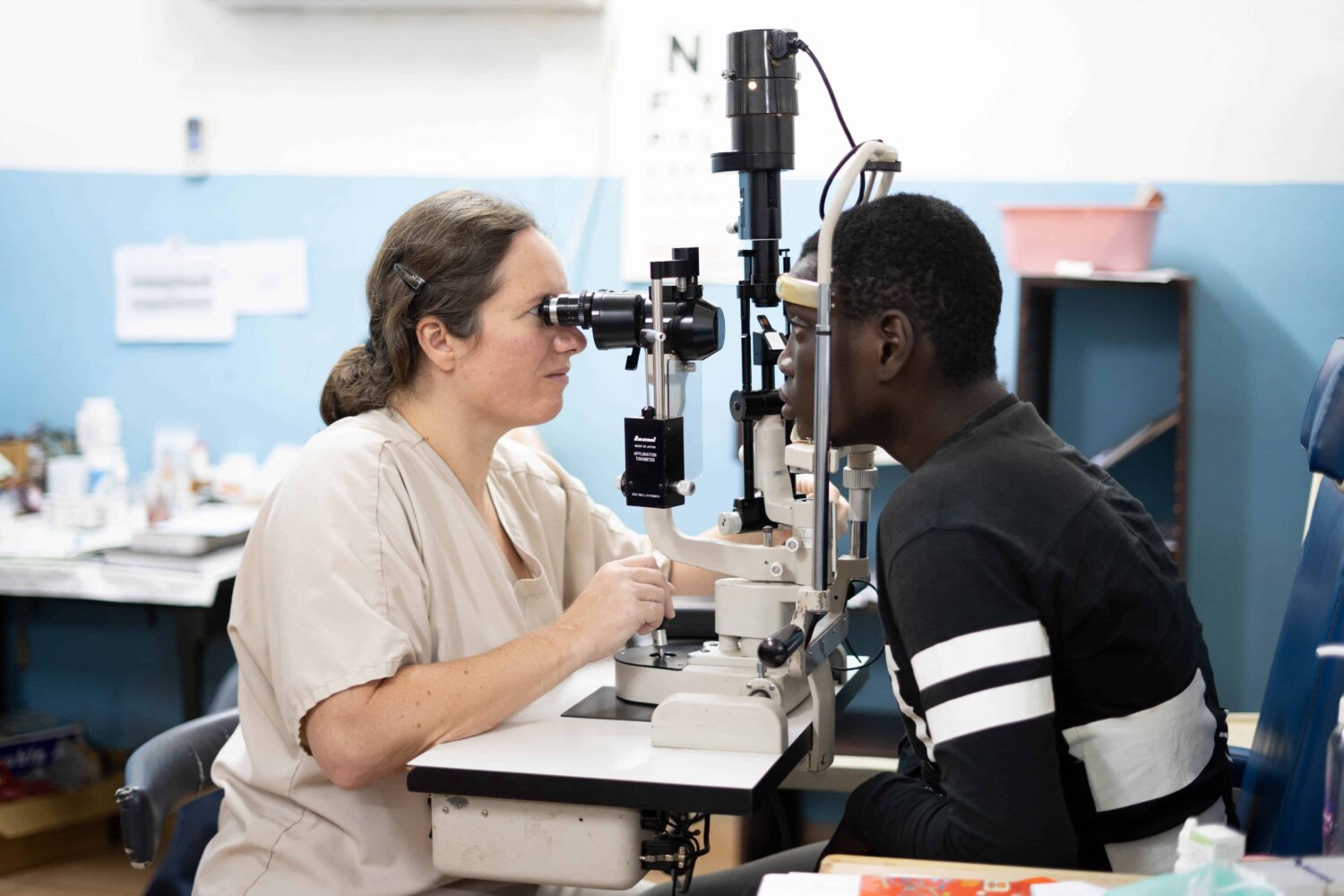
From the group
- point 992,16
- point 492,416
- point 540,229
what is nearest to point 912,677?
point 492,416

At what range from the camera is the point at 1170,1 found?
2.70 meters

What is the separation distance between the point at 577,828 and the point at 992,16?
2.15 metres

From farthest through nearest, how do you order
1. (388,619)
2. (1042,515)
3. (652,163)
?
1. (652,163)
2. (388,619)
3. (1042,515)

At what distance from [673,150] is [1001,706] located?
2.16 m

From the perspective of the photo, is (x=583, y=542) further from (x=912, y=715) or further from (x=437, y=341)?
(x=912, y=715)

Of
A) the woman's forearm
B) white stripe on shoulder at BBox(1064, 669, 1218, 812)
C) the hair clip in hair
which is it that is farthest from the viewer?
the hair clip in hair

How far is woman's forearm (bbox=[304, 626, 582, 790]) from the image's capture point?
134 centimetres

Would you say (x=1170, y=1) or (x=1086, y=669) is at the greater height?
(x=1170, y=1)

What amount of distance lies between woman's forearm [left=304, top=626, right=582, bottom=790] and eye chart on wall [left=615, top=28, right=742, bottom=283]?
166 cm

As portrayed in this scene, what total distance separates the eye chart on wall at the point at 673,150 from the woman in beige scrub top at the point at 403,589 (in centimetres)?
131

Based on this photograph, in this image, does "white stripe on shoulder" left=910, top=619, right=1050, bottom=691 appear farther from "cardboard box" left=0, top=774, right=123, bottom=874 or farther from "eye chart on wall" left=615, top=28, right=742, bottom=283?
"cardboard box" left=0, top=774, right=123, bottom=874

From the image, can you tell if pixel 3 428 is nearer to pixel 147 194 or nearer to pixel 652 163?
pixel 147 194

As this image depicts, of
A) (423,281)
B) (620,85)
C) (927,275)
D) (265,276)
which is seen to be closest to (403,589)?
(423,281)

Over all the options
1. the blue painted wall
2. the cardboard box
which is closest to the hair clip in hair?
the blue painted wall
